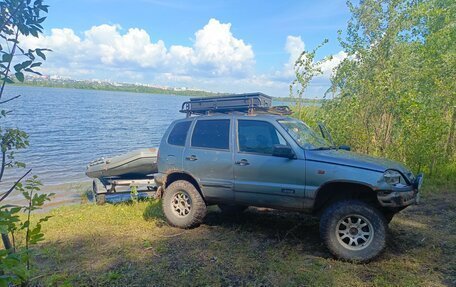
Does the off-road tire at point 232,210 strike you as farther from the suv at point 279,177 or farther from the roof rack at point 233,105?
the roof rack at point 233,105

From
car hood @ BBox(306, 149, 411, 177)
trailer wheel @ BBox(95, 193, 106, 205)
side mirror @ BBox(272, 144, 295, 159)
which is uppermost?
side mirror @ BBox(272, 144, 295, 159)

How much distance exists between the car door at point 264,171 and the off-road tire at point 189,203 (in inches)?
30.9

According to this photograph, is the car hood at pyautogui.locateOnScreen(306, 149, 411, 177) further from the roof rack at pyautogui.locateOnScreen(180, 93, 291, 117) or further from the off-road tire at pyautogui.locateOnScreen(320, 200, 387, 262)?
the roof rack at pyautogui.locateOnScreen(180, 93, 291, 117)

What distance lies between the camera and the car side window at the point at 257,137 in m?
5.56

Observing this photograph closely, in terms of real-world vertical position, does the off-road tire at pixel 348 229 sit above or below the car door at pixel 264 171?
below

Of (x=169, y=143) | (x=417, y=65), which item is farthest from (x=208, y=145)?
(x=417, y=65)

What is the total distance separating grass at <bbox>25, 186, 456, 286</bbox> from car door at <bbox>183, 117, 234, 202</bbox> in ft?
2.51

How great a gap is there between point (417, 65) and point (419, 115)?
6.85 feet

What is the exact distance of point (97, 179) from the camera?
9.74m

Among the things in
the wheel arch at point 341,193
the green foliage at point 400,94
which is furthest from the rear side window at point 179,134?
the green foliage at point 400,94

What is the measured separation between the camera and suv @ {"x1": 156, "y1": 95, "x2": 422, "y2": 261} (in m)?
4.73

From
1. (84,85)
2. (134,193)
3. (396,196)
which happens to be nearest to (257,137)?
(396,196)

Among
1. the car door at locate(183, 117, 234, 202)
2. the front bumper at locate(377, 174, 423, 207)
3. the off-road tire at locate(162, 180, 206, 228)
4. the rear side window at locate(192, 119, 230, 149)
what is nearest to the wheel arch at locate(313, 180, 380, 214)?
the front bumper at locate(377, 174, 423, 207)

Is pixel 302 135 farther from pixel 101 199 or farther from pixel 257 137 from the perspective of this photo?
pixel 101 199
